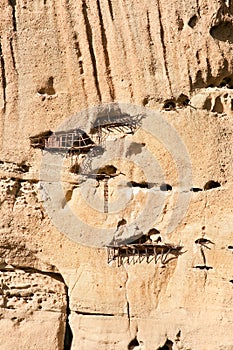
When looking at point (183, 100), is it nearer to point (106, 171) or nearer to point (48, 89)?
point (106, 171)

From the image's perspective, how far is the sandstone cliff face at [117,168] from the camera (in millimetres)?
8516

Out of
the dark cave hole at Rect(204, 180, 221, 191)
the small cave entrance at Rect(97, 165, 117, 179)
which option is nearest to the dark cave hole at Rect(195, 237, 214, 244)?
the dark cave hole at Rect(204, 180, 221, 191)

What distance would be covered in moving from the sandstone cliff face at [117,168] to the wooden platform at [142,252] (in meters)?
0.06

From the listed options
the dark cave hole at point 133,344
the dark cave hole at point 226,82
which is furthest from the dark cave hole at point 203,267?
the dark cave hole at point 226,82

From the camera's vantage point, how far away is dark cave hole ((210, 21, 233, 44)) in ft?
29.8

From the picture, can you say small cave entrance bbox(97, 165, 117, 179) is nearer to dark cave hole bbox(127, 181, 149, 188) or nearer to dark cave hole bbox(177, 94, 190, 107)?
dark cave hole bbox(127, 181, 149, 188)

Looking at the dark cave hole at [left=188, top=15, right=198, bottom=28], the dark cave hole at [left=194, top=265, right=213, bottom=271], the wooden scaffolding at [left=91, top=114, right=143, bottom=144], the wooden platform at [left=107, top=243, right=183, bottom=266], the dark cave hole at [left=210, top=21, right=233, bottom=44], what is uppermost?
the dark cave hole at [left=188, top=15, right=198, bottom=28]

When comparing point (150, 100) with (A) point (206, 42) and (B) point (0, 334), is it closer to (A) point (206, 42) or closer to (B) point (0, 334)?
→ (A) point (206, 42)

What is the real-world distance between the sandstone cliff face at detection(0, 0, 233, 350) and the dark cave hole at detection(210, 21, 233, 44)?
0.02 metres

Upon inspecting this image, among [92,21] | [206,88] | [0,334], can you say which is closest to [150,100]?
[206,88]

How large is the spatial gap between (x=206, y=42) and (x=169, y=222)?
237cm

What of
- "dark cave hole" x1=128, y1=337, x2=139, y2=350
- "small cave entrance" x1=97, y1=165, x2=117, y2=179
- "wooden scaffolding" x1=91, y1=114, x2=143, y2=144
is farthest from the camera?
"small cave entrance" x1=97, y1=165, x2=117, y2=179

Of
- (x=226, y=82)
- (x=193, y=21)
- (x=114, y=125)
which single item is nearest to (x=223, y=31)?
(x=193, y=21)

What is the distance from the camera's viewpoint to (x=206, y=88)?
29.8 feet
